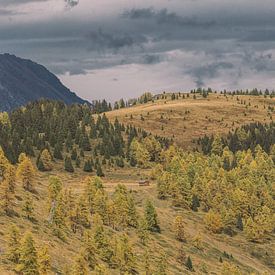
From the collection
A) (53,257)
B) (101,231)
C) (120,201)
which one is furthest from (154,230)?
(53,257)

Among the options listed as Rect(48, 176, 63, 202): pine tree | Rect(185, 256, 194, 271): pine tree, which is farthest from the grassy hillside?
Rect(48, 176, 63, 202): pine tree

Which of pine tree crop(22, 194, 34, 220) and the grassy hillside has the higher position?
pine tree crop(22, 194, 34, 220)

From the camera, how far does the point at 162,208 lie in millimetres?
170250

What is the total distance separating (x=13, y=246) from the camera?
83.8 m

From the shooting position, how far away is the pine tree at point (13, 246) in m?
82.6

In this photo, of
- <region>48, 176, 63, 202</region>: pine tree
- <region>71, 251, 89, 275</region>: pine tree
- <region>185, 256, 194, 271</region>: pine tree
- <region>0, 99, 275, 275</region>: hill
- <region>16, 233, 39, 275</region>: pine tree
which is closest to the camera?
<region>16, 233, 39, 275</region>: pine tree

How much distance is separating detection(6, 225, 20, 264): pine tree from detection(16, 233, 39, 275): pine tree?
3.28 metres

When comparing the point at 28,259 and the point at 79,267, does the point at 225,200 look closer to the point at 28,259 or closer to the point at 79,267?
the point at 79,267

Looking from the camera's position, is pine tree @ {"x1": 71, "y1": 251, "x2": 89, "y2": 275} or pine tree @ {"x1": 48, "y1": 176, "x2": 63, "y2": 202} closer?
pine tree @ {"x1": 71, "y1": 251, "x2": 89, "y2": 275}

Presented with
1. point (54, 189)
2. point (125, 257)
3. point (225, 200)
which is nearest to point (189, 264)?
point (125, 257)

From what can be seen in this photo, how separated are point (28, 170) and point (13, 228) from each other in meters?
56.7

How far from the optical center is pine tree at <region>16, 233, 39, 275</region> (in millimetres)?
77875

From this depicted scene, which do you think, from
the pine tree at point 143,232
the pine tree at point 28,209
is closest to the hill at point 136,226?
the pine tree at point 28,209

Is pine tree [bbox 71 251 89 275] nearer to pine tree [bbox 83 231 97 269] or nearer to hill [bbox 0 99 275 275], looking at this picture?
hill [bbox 0 99 275 275]
